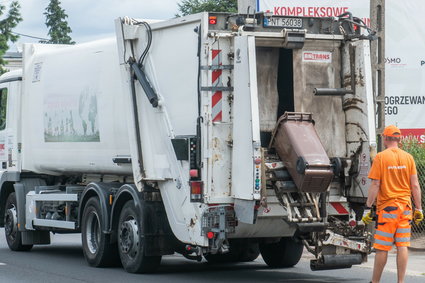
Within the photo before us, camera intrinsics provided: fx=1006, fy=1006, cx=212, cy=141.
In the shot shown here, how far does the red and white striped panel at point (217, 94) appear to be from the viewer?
11062 millimetres

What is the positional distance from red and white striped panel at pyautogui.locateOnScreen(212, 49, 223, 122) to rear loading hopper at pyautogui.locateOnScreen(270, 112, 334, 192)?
68cm

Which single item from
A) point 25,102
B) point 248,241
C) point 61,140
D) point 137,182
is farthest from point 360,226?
point 25,102

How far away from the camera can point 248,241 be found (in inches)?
477

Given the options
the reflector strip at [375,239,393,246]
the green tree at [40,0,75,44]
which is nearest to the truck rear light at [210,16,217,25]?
the reflector strip at [375,239,393,246]

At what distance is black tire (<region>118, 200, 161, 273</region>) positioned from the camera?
12320 mm

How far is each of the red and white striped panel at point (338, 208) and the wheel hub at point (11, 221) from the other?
6.42 m

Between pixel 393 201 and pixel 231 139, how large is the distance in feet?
6.26

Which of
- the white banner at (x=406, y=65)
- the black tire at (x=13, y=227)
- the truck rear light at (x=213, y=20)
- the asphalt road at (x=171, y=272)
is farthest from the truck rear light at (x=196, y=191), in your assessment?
the white banner at (x=406, y=65)

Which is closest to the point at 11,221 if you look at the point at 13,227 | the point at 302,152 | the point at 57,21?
the point at 13,227

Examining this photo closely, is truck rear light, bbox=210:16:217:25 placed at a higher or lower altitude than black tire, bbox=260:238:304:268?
higher

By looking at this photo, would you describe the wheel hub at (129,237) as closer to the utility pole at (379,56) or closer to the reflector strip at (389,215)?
the reflector strip at (389,215)

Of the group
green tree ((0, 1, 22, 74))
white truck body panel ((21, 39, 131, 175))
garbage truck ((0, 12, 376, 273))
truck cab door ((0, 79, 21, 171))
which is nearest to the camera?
garbage truck ((0, 12, 376, 273))

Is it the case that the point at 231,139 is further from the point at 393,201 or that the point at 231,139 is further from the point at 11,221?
the point at 11,221

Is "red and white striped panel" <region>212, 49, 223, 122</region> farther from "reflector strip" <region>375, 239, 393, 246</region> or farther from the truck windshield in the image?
the truck windshield
